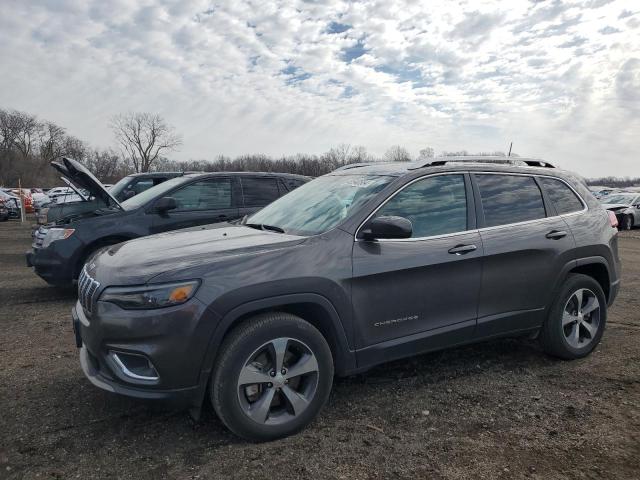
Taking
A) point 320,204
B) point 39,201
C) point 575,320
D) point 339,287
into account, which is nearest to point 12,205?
point 39,201

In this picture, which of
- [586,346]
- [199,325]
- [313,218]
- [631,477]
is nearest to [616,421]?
[631,477]

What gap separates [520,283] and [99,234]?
17.2 feet

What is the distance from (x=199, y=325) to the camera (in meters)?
2.73

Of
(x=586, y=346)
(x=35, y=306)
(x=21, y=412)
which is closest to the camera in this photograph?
(x=21, y=412)

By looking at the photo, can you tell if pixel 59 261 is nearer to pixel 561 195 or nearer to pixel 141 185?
pixel 141 185

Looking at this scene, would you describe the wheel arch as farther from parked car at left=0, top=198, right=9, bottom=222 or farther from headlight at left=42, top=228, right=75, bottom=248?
parked car at left=0, top=198, right=9, bottom=222

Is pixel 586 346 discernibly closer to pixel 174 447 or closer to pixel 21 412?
pixel 174 447

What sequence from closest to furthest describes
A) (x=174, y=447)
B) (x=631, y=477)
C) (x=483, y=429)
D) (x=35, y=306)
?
(x=631, y=477)
(x=174, y=447)
(x=483, y=429)
(x=35, y=306)

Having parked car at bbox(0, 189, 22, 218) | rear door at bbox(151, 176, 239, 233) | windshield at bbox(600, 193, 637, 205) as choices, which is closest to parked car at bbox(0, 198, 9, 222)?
parked car at bbox(0, 189, 22, 218)

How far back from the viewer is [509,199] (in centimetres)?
405

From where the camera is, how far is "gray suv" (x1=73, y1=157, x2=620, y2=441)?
277 centimetres

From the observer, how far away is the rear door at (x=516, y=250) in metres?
3.79

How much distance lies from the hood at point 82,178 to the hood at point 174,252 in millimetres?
3521

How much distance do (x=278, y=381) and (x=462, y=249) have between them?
5.38 ft
